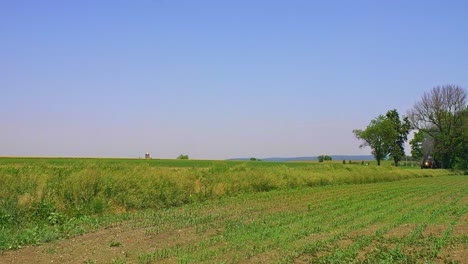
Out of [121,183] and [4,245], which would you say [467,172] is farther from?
[4,245]

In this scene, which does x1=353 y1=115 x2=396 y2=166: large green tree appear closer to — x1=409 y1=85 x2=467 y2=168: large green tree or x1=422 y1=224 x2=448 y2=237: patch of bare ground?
x1=409 y1=85 x2=467 y2=168: large green tree

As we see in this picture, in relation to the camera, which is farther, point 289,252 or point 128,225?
point 128,225

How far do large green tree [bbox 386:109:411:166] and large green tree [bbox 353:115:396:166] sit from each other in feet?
2.56

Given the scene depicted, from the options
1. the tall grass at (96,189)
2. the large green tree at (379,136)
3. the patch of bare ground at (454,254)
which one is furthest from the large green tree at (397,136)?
the patch of bare ground at (454,254)

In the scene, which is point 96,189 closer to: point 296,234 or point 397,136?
point 296,234

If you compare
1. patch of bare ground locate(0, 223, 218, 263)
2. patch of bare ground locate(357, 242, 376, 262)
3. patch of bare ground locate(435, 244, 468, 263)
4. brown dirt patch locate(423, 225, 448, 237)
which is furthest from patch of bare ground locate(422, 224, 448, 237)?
patch of bare ground locate(0, 223, 218, 263)

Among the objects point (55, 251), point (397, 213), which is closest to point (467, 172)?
point (397, 213)

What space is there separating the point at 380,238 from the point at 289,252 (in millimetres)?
3099

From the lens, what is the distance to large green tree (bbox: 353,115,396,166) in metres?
99.6

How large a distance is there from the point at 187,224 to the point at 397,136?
314 ft

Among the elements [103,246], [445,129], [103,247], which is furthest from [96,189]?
[445,129]

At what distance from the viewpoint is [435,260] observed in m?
9.25

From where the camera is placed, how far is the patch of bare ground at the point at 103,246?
9117 millimetres

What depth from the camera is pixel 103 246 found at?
1031 cm
